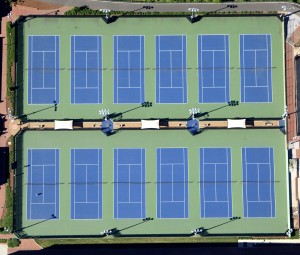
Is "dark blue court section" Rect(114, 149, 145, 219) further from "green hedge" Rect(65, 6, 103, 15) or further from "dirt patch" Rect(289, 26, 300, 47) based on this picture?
"dirt patch" Rect(289, 26, 300, 47)

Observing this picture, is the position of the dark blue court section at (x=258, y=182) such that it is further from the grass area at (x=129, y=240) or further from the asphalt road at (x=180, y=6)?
the asphalt road at (x=180, y=6)

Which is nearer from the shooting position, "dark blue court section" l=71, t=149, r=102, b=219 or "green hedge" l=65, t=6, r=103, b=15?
"dark blue court section" l=71, t=149, r=102, b=219

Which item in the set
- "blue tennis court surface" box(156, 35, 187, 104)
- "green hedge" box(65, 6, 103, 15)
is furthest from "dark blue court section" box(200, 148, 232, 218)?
"green hedge" box(65, 6, 103, 15)

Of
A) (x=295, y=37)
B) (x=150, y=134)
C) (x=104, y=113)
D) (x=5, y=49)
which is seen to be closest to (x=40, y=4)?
(x=5, y=49)

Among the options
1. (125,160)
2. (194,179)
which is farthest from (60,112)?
(194,179)

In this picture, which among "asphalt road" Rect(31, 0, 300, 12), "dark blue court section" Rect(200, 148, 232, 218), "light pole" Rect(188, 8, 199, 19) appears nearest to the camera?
"dark blue court section" Rect(200, 148, 232, 218)

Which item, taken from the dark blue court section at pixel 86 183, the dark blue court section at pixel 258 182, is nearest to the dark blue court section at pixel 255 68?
the dark blue court section at pixel 258 182

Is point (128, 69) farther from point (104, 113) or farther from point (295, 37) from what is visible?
point (295, 37)
